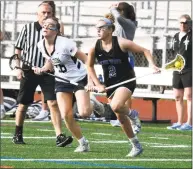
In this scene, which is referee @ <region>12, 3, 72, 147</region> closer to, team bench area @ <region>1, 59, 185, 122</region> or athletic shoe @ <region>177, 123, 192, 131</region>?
athletic shoe @ <region>177, 123, 192, 131</region>

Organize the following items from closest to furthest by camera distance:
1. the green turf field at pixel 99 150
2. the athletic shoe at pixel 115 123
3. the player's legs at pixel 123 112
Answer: the green turf field at pixel 99 150 < the player's legs at pixel 123 112 < the athletic shoe at pixel 115 123

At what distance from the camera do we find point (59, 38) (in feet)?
40.3

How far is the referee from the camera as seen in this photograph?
13008mm

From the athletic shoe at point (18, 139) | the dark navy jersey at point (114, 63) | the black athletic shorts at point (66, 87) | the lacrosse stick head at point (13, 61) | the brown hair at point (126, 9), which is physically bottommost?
the athletic shoe at point (18, 139)

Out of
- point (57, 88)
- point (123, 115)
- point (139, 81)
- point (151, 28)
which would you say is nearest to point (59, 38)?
point (57, 88)

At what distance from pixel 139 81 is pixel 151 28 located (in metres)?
1.82

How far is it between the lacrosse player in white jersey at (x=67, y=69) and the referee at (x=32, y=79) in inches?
29.1

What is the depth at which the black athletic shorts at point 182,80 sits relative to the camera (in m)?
17.4

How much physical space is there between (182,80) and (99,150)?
19.0ft

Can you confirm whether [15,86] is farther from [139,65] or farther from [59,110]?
[59,110]

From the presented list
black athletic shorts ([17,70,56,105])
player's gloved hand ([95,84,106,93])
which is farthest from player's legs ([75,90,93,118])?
black athletic shorts ([17,70,56,105])

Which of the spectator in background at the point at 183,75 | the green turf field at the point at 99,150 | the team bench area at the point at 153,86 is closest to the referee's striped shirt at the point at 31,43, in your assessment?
the green turf field at the point at 99,150

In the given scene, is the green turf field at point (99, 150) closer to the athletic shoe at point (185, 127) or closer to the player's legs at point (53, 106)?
the player's legs at point (53, 106)

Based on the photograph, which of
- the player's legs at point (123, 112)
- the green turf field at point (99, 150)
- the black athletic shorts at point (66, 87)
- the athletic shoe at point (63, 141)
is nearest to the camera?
the green turf field at point (99, 150)
